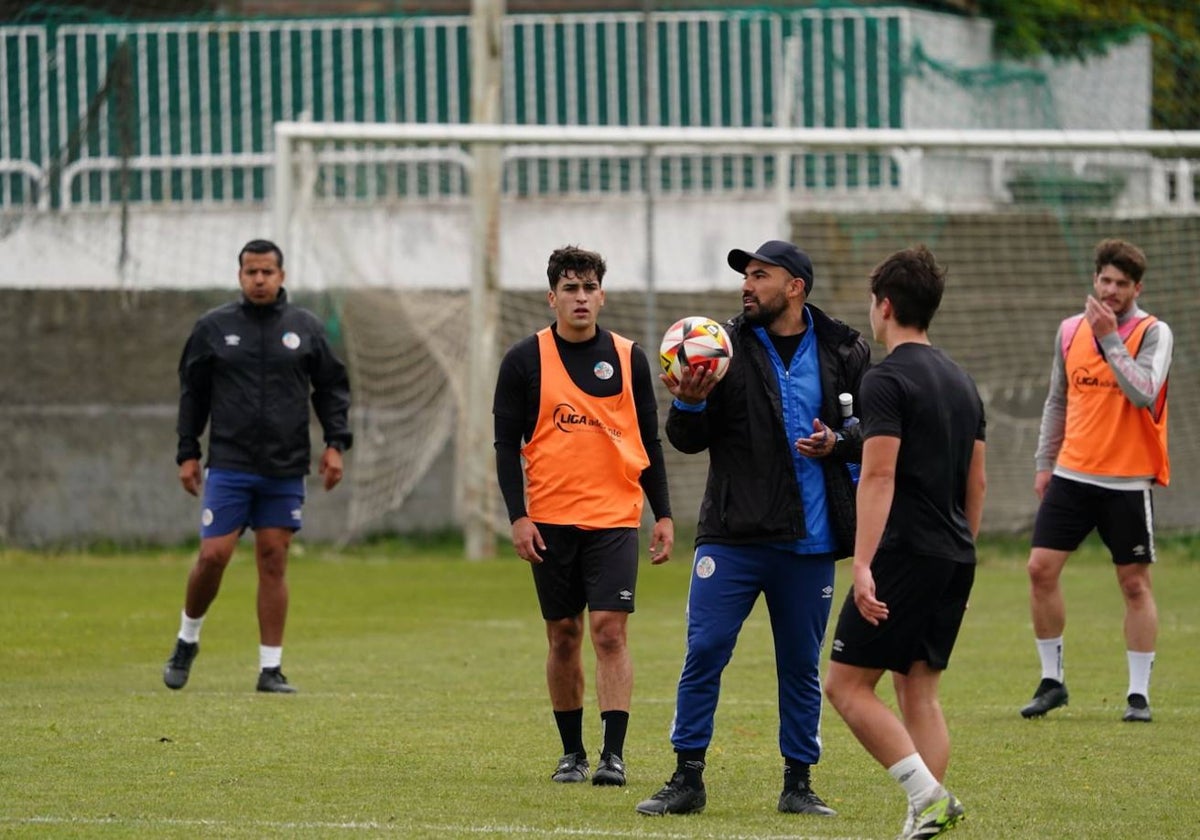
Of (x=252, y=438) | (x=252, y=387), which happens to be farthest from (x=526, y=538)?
(x=252, y=387)

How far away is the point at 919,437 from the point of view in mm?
6445

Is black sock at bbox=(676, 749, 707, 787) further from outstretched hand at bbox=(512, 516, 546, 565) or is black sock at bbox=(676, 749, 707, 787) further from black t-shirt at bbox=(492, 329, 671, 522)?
black t-shirt at bbox=(492, 329, 671, 522)

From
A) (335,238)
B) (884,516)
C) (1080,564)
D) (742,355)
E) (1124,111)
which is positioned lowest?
(1080,564)

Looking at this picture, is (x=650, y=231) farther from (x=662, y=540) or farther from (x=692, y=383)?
(x=692, y=383)

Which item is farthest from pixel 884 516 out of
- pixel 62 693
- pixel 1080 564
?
pixel 1080 564

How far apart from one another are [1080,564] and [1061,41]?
10247 mm

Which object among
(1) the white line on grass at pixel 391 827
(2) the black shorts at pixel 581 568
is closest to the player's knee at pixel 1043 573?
(2) the black shorts at pixel 581 568

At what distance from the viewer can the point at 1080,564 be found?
19094 mm

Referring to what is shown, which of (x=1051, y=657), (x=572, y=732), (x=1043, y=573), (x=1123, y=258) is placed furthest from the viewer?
(x=1043, y=573)

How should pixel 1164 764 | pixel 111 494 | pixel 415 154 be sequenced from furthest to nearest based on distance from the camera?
pixel 415 154
pixel 111 494
pixel 1164 764

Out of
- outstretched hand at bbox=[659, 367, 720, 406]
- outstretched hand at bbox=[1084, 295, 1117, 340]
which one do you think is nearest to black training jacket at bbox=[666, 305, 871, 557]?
outstretched hand at bbox=[659, 367, 720, 406]

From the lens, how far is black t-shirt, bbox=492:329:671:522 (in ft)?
27.1

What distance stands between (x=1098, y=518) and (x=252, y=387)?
15.0 ft

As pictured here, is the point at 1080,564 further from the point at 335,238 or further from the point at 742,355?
the point at 742,355
